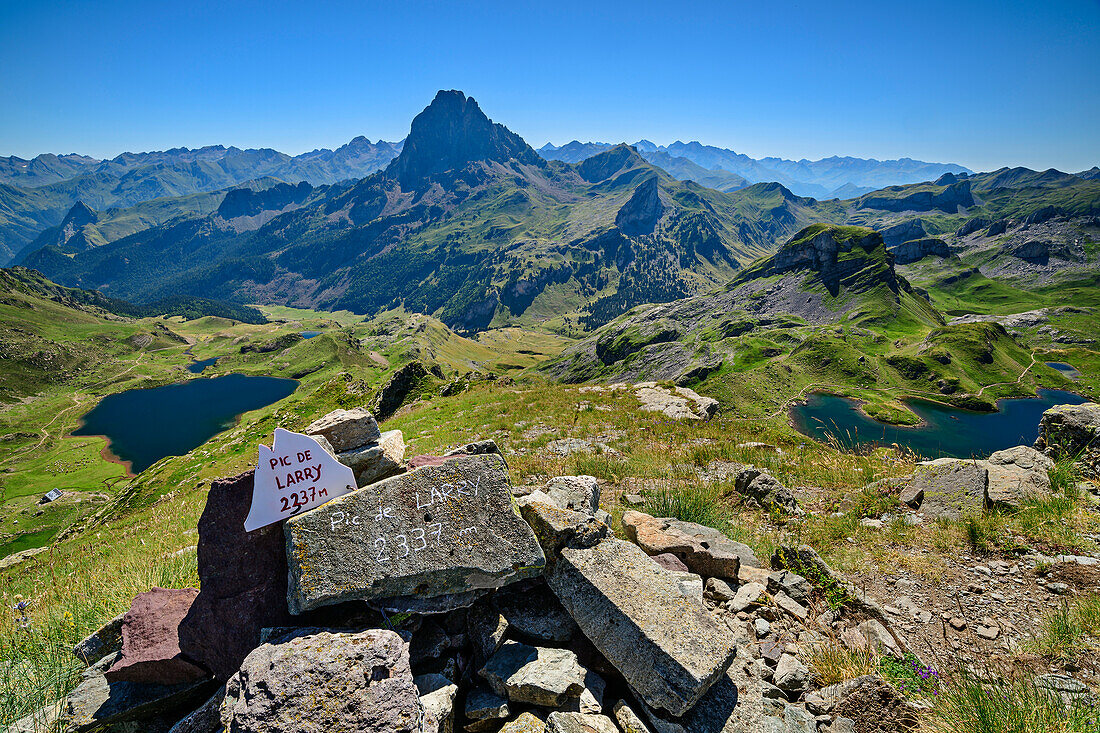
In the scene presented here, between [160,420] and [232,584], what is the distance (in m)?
220

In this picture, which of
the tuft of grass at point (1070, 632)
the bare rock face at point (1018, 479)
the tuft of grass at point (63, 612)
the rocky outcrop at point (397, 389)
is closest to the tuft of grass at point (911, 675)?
the tuft of grass at point (1070, 632)

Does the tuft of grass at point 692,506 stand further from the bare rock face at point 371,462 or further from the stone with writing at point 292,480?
the stone with writing at point 292,480

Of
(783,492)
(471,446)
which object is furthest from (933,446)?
(471,446)

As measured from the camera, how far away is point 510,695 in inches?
187

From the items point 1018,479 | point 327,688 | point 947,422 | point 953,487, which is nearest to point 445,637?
point 327,688

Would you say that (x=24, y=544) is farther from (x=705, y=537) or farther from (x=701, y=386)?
(x=701, y=386)

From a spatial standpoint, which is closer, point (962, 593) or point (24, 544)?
point (962, 593)

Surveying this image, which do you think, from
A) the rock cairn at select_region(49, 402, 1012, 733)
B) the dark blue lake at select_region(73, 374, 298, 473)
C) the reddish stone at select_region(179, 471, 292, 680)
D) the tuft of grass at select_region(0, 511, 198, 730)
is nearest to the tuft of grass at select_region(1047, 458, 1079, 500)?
the rock cairn at select_region(49, 402, 1012, 733)

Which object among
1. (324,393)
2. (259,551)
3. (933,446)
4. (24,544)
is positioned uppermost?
(259,551)

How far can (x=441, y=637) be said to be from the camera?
5.34m

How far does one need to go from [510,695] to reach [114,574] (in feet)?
30.9

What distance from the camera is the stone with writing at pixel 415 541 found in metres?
5.06

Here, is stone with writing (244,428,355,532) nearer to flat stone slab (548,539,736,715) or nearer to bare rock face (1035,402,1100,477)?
flat stone slab (548,539,736,715)

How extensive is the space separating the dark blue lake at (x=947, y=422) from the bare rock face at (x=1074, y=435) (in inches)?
4436
